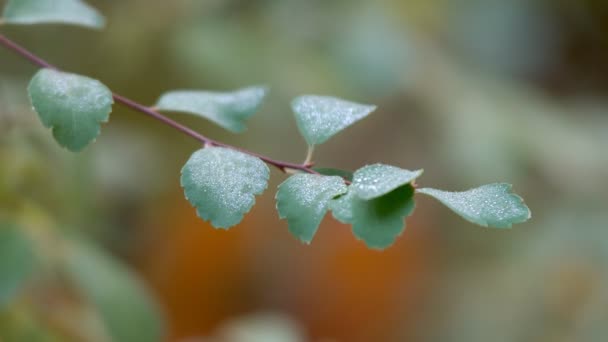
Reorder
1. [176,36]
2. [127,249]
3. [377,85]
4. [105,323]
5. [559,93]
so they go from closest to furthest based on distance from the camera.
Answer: [105,323]
[377,85]
[176,36]
[127,249]
[559,93]

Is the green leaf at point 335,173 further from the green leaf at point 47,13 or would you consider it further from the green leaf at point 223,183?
the green leaf at point 47,13

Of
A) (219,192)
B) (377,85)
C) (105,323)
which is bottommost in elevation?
(219,192)

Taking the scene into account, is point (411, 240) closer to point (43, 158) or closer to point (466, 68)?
point (466, 68)

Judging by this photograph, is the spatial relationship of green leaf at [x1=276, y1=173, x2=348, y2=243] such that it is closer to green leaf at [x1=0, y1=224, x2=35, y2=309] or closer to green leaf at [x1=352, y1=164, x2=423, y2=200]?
green leaf at [x1=352, y1=164, x2=423, y2=200]

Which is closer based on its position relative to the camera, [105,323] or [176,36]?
[105,323]

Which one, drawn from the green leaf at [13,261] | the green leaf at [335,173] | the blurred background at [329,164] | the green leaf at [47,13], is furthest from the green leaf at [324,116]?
the blurred background at [329,164]

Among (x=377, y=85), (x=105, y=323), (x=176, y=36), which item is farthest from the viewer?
(x=176, y=36)

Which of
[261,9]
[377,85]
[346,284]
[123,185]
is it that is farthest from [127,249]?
[377,85]

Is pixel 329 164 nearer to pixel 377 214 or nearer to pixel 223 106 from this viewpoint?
pixel 223 106
